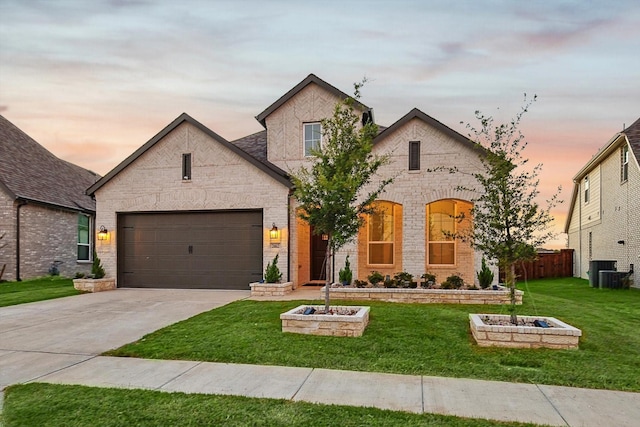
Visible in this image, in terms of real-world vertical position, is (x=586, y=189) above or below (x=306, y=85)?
below

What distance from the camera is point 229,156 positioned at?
1379cm

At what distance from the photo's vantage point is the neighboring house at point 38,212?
16781mm

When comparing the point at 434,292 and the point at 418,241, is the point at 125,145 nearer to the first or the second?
the point at 418,241

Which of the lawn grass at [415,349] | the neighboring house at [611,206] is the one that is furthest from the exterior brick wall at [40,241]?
the neighboring house at [611,206]

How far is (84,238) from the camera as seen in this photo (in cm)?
2116

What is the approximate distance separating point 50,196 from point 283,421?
19331 mm

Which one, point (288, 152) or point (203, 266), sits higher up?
point (288, 152)

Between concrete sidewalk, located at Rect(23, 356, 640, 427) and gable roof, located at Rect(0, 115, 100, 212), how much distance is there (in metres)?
15.2

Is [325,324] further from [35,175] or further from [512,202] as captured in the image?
[35,175]

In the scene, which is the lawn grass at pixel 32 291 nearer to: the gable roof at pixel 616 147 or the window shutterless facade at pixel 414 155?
the window shutterless facade at pixel 414 155

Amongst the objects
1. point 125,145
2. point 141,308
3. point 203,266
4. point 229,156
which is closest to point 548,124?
point 229,156

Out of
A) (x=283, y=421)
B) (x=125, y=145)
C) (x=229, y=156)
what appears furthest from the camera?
(x=125, y=145)

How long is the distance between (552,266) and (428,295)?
15.4m

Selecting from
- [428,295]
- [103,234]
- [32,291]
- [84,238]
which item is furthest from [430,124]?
[84,238]
